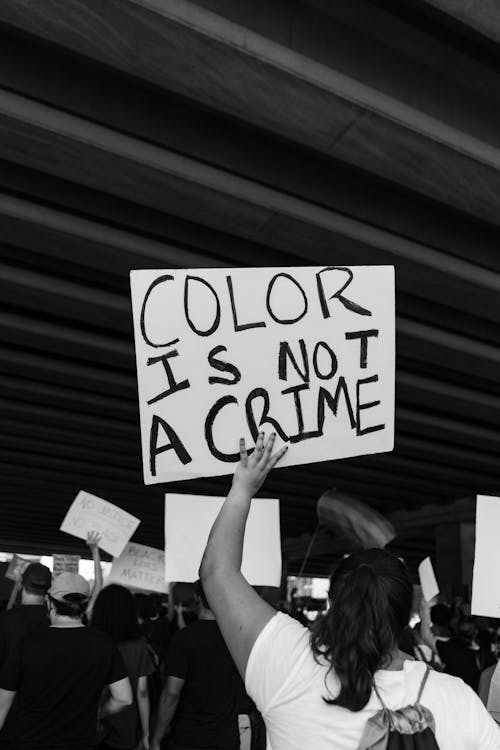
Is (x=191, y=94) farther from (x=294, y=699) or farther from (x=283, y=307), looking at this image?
(x=294, y=699)

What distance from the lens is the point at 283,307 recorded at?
2430 millimetres

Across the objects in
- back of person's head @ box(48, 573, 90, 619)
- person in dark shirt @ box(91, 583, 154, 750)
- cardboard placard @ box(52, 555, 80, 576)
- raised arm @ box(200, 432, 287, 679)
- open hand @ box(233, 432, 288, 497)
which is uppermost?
open hand @ box(233, 432, 288, 497)

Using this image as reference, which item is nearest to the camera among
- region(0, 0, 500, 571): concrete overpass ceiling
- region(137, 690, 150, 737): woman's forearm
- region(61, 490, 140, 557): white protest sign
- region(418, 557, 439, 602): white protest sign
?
region(137, 690, 150, 737): woman's forearm

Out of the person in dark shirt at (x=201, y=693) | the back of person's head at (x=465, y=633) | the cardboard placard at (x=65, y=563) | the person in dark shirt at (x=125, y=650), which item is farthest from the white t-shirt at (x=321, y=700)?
the cardboard placard at (x=65, y=563)

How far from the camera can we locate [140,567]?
30.5 feet

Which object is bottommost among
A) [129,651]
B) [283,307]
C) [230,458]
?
[129,651]

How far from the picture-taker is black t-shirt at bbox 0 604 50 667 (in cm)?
399

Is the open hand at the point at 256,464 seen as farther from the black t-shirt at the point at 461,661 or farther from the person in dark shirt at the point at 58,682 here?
the black t-shirt at the point at 461,661

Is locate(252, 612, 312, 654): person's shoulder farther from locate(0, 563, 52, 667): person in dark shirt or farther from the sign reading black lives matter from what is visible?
locate(0, 563, 52, 667): person in dark shirt

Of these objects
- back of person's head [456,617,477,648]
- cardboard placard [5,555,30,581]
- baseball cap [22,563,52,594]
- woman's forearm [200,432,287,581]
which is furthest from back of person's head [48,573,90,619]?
cardboard placard [5,555,30,581]

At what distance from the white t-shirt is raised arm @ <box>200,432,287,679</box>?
0.10ft

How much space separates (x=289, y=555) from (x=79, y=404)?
1664 centimetres

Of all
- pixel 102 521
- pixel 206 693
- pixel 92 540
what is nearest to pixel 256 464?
Answer: pixel 206 693

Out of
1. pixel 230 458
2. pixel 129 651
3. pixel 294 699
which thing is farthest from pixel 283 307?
pixel 129 651
